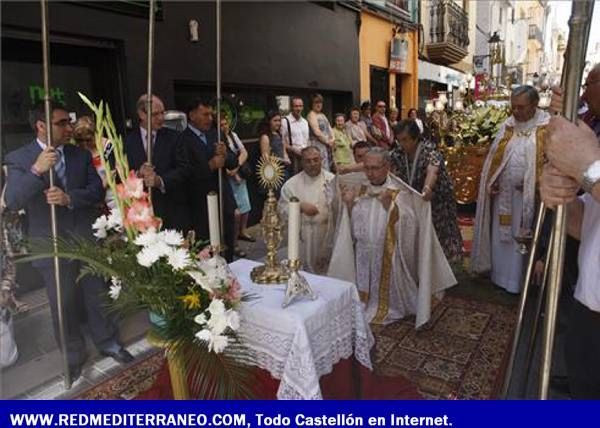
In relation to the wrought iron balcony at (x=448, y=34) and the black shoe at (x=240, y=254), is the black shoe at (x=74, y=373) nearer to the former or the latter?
the black shoe at (x=240, y=254)

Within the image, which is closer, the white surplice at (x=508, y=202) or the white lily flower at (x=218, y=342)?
the white lily flower at (x=218, y=342)

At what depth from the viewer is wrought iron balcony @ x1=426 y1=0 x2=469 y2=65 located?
12898 millimetres

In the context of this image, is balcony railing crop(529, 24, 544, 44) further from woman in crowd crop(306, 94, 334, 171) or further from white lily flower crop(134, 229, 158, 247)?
white lily flower crop(134, 229, 158, 247)

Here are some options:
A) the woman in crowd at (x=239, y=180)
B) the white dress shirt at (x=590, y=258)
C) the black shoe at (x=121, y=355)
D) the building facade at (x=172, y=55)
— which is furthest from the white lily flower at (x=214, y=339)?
the building facade at (x=172, y=55)

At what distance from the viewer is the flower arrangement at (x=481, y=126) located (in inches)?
247

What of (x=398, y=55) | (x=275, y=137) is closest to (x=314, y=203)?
(x=275, y=137)

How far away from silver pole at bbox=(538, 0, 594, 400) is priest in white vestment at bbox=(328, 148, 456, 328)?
2.32 m

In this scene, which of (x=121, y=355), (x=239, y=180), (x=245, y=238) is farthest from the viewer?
(x=245, y=238)

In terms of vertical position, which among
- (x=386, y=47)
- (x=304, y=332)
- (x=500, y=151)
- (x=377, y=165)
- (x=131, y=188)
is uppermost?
(x=386, y=47)

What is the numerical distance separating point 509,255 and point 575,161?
11.0 feet

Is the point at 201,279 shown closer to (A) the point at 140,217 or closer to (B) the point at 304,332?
(A) the point at 140,217

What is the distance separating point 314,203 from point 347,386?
1735 mm

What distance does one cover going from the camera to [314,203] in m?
3.58

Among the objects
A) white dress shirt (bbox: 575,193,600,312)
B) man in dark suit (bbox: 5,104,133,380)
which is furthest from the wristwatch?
man in dark suit (bbox: 5,104,133,380)
